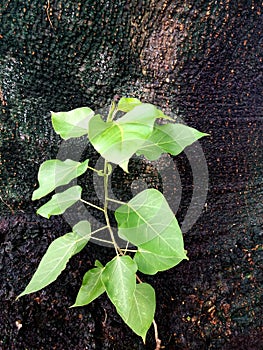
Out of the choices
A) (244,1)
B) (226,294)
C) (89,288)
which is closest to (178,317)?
(226,294)

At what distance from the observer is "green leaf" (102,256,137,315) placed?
2.12 feet

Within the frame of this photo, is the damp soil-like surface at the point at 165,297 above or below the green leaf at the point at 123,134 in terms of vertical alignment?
below

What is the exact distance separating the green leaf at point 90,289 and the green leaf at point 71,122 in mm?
289

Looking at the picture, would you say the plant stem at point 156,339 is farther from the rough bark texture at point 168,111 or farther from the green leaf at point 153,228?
the green leaf at point 153,228

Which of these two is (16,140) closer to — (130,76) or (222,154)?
(130,76)

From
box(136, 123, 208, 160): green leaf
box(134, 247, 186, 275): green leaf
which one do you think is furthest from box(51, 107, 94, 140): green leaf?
box(134, 247, 186, 275): green leaf

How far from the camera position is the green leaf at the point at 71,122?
2.17ft

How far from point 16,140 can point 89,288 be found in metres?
0.36

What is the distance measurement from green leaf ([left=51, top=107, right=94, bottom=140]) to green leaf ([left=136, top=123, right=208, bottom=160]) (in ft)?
0.36

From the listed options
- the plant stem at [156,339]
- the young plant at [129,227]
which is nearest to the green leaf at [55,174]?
the young plant at [129,227]

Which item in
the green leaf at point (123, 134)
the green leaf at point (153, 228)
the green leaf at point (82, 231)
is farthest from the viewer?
the green leaf at point (82, 231)

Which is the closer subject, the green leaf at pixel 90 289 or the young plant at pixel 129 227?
the young plant at pixel 129 227

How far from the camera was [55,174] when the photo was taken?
0.66 m

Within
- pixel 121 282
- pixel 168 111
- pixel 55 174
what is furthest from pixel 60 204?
pixel 168 111
